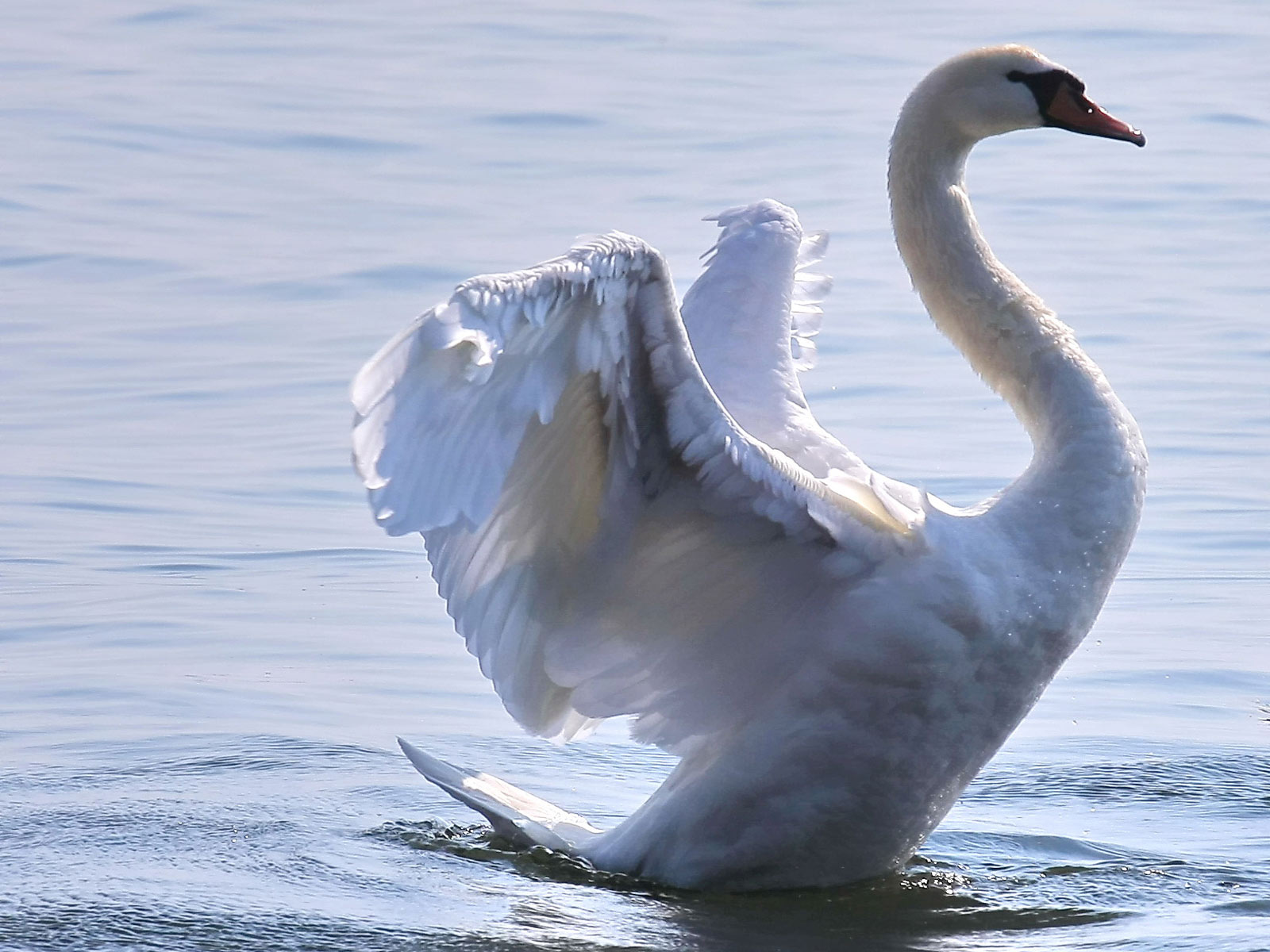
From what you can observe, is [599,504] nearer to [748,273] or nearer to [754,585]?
[754,585]

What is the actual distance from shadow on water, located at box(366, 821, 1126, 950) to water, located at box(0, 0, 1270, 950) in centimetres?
2

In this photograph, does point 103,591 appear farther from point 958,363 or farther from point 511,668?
point 958,363

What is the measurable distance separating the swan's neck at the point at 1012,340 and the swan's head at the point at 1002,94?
39 mm

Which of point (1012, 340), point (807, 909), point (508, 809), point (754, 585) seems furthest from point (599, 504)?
point (1012, 340)

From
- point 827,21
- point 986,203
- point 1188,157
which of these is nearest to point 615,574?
point 986,203

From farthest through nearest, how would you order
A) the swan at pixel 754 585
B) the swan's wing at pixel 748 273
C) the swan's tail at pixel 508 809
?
the swan's wing at pixel 748 273 → the swan's tail at pixel 508 809 → the swan at pixel 754 585

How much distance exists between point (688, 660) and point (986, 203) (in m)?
10.5

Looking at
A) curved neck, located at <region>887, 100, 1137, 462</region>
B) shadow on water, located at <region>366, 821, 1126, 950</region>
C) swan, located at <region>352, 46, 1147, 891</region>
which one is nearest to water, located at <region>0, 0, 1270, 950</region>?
shadow on water, located at <region>366, 821, 1126, 950</region>

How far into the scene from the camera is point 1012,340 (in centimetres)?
681

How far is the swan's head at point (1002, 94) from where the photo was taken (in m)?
7.02

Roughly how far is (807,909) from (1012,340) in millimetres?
1633

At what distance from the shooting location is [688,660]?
6.48m

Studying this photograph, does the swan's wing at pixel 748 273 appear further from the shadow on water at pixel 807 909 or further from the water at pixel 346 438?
the shadow on water at pixel 807 909

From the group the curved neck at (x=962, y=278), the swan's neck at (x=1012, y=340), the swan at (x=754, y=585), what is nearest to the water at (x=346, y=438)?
the swan at (x=754, y=585)
